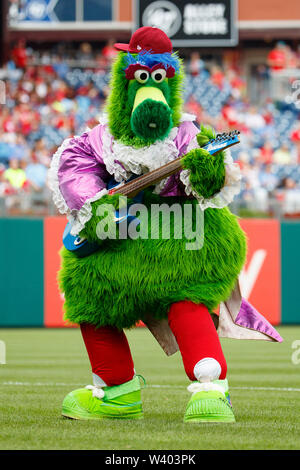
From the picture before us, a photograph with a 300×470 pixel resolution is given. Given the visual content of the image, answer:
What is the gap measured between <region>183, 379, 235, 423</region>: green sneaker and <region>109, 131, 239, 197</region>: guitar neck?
84 cm

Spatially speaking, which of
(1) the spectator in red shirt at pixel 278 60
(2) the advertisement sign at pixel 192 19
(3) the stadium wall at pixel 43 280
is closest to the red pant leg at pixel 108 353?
(3) the stadium wall at pixel 43 280

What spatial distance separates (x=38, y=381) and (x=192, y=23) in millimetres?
7196

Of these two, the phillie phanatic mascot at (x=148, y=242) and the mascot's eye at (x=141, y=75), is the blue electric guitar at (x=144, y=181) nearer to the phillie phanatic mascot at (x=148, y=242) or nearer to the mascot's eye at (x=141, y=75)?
the phillie phanatic mascot at (x=148, y=242)

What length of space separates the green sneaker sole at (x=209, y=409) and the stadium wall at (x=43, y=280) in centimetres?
711

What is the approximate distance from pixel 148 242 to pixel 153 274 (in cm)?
14

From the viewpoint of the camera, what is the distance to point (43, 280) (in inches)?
424

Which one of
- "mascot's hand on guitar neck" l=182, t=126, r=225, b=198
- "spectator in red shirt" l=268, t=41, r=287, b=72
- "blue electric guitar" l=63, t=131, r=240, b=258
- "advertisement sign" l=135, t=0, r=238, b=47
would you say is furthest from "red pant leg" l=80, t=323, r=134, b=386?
"spectator in red shirt" l=268, t=41, r=287, b=72

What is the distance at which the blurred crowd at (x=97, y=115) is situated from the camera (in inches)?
530

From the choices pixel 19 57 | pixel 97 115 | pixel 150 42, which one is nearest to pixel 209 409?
pixel 150 42

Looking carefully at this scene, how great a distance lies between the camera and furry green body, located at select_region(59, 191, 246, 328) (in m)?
3.85

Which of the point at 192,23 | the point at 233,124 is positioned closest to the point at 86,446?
the point at 192,23

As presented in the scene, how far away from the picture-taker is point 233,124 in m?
16.1
